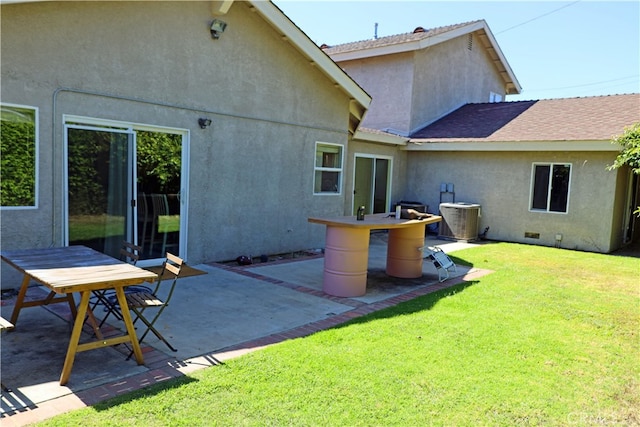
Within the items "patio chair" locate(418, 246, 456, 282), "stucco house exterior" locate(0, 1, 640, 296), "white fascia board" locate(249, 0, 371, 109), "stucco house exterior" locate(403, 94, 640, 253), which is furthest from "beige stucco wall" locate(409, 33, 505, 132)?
"patio chair" locate(418, 246, 456, 282)

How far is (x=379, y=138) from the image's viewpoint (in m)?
13.7

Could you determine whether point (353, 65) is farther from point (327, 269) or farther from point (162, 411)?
point (162, 411)

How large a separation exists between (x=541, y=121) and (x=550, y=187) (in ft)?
8.84

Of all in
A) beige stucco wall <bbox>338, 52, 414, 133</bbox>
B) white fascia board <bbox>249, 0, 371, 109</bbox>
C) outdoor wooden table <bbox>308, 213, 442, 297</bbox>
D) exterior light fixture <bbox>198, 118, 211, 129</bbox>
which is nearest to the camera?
outdoor wooden table <bbox>308, 213, 442, 297</bbox>

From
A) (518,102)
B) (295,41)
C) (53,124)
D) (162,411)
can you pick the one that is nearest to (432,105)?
(518,102)

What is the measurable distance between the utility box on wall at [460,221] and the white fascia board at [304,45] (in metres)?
4.71

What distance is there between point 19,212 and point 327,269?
174 inches

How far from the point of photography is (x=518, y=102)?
56.6 ft

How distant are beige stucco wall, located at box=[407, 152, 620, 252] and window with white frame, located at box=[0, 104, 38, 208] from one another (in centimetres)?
1188

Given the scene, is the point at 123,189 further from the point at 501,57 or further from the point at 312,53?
the point at 501,57

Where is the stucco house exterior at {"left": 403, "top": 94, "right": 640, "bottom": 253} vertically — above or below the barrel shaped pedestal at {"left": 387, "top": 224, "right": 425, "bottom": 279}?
above

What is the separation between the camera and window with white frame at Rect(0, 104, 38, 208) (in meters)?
A: 6.13

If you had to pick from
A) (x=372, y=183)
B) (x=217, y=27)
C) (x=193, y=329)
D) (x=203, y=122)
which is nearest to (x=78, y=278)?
(x=193, y=329)

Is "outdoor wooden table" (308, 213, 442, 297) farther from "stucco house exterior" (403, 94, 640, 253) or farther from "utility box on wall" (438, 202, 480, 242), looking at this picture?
"stucco house exterior" (403, 94, 640, 253)
